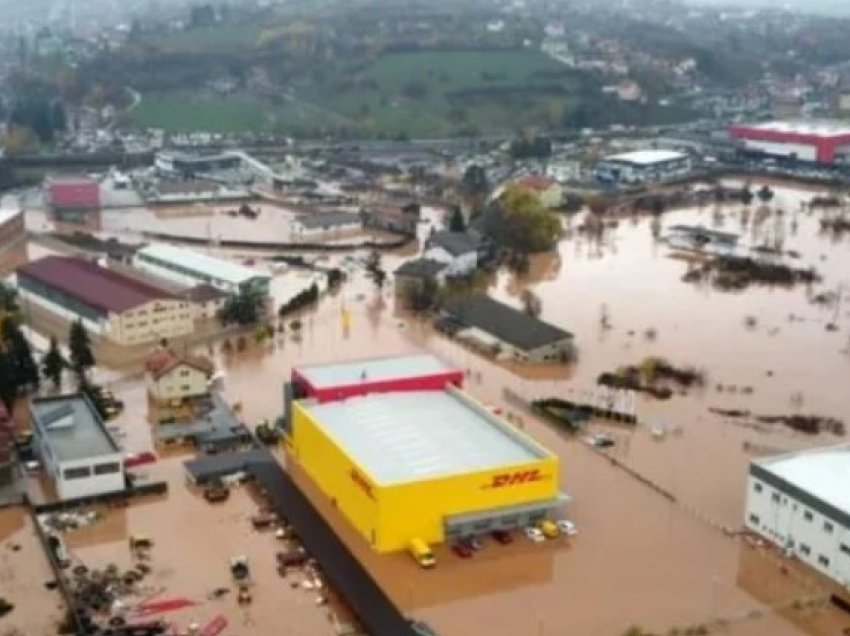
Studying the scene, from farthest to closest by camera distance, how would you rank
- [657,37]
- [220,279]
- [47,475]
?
[657,37]
[220,279]
[47,475]

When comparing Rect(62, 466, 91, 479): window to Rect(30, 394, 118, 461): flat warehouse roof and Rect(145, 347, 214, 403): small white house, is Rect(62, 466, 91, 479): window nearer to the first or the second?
Rect(30, 394, 118, 461): flat warehouse roof

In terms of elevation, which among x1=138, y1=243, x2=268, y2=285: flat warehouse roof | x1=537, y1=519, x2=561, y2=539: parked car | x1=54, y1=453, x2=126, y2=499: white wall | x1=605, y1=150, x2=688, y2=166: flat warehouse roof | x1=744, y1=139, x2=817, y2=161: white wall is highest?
x1=744, y1=139, x2=817, y2=161: white wall

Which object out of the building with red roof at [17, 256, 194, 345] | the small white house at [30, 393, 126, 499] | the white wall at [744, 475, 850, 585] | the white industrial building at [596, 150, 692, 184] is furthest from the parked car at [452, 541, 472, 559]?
the white industrial building at [596, 150, 692, 184]

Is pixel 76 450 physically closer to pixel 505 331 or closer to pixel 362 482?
pixel 362 482

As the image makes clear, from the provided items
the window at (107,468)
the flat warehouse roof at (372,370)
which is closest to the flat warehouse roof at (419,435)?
the flat warehouse roof at (372,370)

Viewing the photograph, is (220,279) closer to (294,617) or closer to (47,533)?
(47,533)

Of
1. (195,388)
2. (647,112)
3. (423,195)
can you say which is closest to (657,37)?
(647,112)

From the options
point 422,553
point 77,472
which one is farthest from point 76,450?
point 422,553
